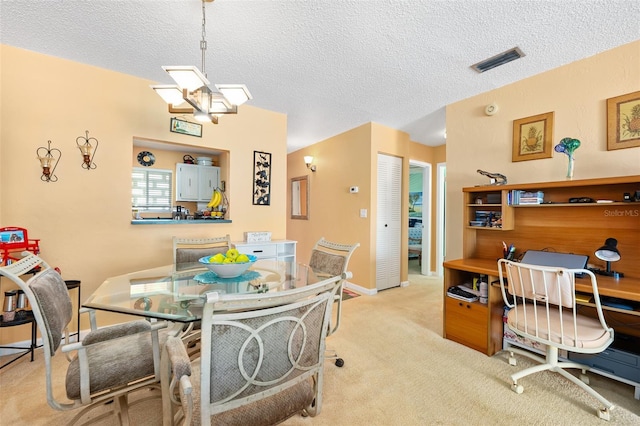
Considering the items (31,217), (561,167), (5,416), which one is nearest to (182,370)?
(5,416)

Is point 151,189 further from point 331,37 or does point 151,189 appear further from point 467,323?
point 467,323

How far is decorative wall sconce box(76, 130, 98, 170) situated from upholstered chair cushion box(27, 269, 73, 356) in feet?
4.97

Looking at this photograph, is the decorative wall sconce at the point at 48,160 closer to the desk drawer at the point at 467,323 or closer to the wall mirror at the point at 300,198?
the wall mirror at the point at 300,198

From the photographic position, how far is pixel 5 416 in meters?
1.53

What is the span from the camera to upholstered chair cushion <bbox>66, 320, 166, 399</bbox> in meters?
1.18

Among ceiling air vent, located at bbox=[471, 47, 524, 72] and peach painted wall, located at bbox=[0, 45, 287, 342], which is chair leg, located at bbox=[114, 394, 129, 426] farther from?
ceiling air vent, located at bbox=[471, 47, 524, 72]

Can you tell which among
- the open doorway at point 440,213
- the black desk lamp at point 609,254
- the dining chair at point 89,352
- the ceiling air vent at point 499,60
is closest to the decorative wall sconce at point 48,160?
the dining chair at point 89,352

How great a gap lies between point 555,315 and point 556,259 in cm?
51

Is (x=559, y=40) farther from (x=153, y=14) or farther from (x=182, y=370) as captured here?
(x=182, y=370)

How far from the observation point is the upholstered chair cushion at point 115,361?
3.88 feet

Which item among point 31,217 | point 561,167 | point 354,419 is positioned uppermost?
point 561,167

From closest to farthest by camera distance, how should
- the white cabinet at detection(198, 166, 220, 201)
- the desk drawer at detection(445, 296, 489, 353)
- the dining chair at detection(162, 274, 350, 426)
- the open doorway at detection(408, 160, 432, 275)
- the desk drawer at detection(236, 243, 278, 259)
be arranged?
the dining chair at detection(162, 274, 350, 426), the desk drawer at detection(445, 296, 489, 353), the desk drawer at detection(236, 243, 278, 259), the white cabinet at detection(198, 166, 220, 201), the open doorway at detection(408, 160, 432, 275)

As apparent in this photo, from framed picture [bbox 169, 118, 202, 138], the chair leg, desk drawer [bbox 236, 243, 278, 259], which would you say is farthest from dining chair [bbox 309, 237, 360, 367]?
framed picture [bbox 169, 118, 202, 138]

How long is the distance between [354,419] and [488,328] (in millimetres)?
1435
